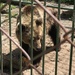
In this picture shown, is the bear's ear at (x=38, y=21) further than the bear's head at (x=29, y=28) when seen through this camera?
Yes

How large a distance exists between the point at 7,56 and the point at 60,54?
1055mm

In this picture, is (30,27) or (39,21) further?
(39,21)

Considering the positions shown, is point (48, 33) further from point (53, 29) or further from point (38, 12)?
point (38, 12)

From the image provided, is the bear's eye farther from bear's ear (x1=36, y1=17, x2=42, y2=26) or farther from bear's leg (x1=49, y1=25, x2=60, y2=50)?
bear's leg (x1=49, y1=25, x2=60, y2=50)

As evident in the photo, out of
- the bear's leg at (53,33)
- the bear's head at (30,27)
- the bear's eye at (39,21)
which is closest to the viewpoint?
the bear's head at (30,27)

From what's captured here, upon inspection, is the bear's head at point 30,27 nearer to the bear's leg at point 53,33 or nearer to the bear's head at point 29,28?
the bear's head at point 29,28

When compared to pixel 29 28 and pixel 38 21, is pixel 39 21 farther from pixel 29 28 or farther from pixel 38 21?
pixel 29 28

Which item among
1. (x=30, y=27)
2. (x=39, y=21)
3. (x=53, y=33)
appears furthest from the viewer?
(x=53, y=33)

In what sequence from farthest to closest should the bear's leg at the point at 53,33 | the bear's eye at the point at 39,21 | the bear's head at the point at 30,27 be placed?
the bear's leg at the point at 53,33 → the bear's eye at the point at 39,21 → the bear's head at the point at 30,27

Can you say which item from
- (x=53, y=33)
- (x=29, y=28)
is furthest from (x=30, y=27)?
(x=53, y=33)

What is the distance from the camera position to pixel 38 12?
489 cm

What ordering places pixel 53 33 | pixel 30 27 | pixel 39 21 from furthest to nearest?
pixel 53 33 → pixel 39 21 → pixel 30 27

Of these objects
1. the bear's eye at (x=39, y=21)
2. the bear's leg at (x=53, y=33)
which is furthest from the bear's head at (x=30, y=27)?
the bear's leg at (x=53, y=33)

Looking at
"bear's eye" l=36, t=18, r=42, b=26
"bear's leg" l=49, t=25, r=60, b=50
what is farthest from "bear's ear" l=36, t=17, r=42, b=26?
"bear's leg" l=49, t=25, r=60, b=50
